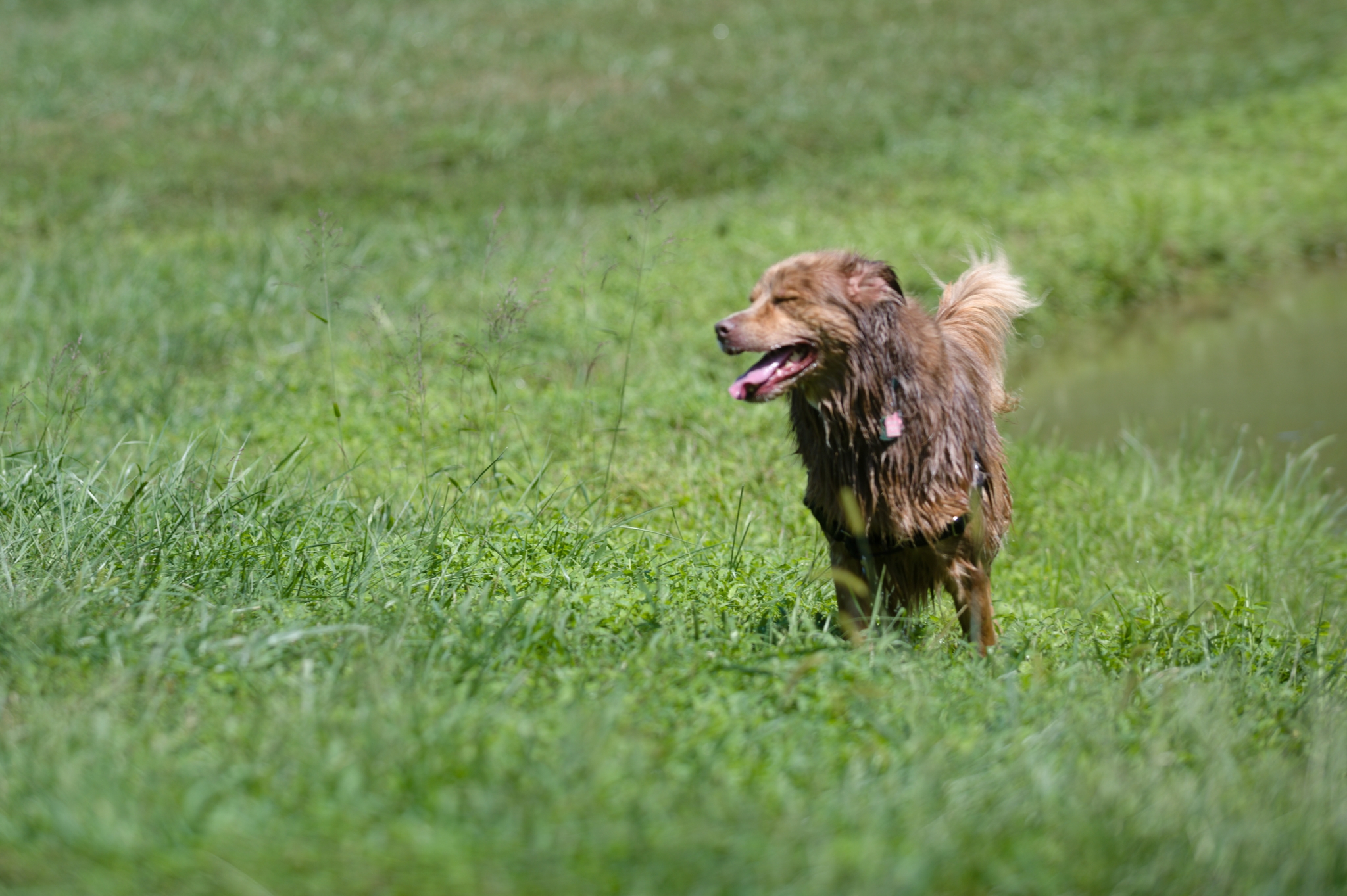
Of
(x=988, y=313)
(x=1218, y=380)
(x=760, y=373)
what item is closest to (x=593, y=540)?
(x=760, y=373)

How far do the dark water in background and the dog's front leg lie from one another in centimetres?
286

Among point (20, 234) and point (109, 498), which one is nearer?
point (109, 498)

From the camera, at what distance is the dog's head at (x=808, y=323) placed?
3.82 meters

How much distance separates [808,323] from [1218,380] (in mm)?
5644

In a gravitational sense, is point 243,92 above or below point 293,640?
above

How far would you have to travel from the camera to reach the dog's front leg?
4.02 m

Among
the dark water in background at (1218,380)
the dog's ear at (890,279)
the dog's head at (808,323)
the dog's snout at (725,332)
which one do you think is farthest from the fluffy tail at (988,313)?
the dark water in background at (1218,380)

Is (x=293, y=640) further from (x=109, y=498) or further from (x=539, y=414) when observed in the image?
(x=539, y=414)

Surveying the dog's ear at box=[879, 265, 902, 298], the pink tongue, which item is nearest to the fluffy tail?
the dog's ear at box=[879, 265, 902, 298]

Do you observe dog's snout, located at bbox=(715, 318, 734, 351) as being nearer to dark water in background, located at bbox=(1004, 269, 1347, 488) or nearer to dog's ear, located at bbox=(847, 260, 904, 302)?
dog's ear, located at bbox=(847, 260, 904, 302)

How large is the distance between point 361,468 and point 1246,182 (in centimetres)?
1014

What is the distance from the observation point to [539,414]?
6473 mm

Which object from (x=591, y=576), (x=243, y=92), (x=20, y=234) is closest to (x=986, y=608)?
(x=591, y=576)

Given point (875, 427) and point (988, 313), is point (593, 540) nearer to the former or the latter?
point (875, 427)
